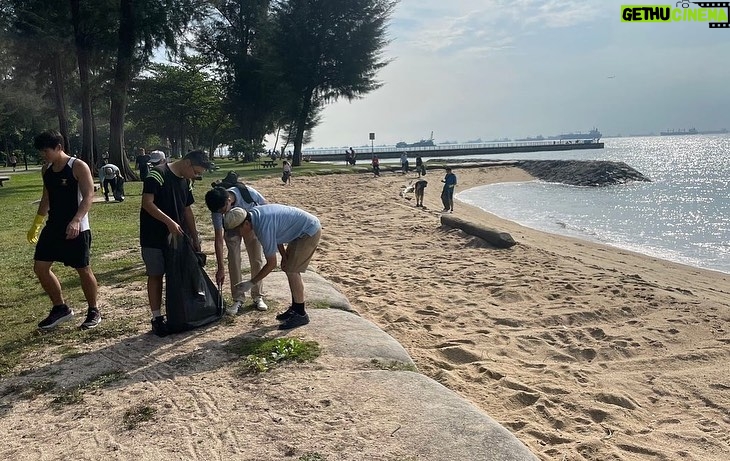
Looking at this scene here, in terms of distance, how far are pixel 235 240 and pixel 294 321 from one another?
1231 mm

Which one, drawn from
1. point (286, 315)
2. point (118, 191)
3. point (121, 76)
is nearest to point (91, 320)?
point (286, 315)

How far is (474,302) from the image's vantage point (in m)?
6.87

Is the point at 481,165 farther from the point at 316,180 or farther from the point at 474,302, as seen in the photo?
the point at 474,302

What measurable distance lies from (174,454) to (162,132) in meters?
61.7

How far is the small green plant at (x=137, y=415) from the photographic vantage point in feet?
10.4

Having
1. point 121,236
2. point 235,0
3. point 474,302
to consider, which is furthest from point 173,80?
point 474,302

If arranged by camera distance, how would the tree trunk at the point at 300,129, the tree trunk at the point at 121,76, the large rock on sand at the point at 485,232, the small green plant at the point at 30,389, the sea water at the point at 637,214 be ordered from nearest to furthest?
the small green plant at the point at 30,389, the large rock on sand at the point at 485,232, the sea water at the point at 637,214, the tree trunk at the point at 121,76, the tree trunk at the point at 300,129

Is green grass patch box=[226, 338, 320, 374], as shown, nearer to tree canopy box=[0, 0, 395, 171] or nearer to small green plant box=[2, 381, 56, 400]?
small green plant box=[2, 381, 56, 400]

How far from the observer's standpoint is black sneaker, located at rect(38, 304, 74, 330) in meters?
4.86

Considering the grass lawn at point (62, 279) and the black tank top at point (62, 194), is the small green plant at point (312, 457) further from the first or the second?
the black tank top at point (62, 194)

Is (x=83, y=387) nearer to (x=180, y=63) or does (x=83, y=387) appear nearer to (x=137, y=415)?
(x=137, y=415)

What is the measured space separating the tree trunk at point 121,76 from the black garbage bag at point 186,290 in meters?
21.0

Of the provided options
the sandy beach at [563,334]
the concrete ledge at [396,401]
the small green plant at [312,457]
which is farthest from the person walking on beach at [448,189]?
the small green plant at [312,457]

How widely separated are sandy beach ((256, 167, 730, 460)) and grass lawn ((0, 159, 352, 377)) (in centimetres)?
280
